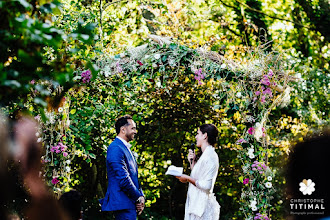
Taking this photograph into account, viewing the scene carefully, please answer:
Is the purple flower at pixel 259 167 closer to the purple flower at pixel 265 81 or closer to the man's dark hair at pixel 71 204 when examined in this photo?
the purple flower at pixel 265 81

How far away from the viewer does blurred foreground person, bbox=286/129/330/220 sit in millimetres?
7824

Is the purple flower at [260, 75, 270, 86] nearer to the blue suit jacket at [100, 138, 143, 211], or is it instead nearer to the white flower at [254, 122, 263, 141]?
the white flower at [254, 122, 263, 141]

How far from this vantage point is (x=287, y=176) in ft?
26.6

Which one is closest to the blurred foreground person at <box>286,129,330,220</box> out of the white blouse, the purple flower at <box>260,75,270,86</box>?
the purple flower at <box>260,75,270,86</box>

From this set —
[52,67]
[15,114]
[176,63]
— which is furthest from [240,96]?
[52,67]

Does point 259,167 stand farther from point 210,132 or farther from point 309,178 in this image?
point 309,178

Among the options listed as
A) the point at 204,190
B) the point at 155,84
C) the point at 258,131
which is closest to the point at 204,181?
the point at 204,190

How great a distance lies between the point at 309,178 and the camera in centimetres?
799

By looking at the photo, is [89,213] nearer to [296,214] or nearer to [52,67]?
[296,214]
